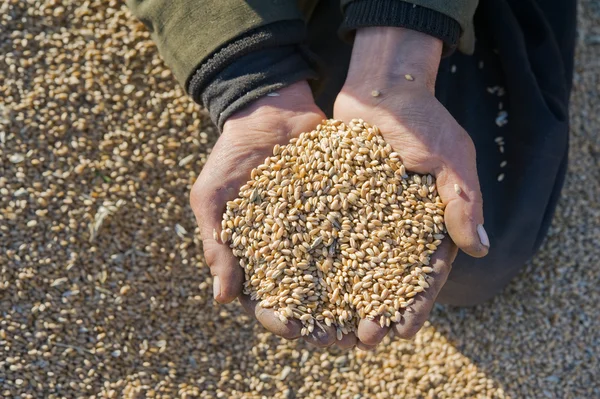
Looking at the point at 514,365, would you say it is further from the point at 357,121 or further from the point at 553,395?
the point at 357,121

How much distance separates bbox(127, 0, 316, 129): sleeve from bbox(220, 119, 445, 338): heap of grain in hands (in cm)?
30

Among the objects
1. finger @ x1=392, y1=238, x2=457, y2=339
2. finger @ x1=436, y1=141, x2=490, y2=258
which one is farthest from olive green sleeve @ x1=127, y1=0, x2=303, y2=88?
finger @ x1=392, y1=238, x2=457, y2=339

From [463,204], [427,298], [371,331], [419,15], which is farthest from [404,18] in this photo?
[371,331]

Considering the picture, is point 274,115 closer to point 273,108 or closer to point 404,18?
point 273,108

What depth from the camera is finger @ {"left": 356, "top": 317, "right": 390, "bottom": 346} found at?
6.38 feet

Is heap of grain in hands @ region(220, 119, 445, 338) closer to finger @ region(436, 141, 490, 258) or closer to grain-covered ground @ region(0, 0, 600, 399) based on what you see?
finger @ region(436, 141, 490, 258)

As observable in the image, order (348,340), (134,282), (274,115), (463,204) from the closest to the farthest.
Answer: (463,204) < (348,340) < (274,115) < (134,282)

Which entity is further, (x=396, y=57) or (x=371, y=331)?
(x=396, y=57)

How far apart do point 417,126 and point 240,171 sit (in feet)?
1.89

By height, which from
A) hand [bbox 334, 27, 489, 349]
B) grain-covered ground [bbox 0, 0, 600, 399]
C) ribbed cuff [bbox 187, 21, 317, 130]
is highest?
ribbed cuff [bbox 187, 21, 317, 130]

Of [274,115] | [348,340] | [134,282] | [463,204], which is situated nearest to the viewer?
[463,204]

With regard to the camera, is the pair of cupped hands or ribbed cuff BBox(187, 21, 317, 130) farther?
ribbed cuff BBox(187, 21, 317, 130)

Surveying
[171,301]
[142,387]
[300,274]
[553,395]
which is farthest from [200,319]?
[553,395]

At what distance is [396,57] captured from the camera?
208 centimetres
